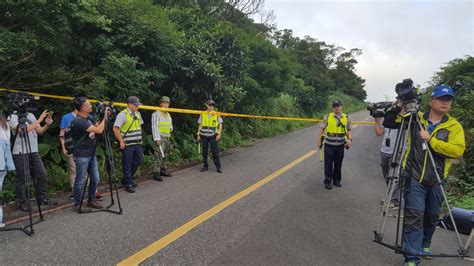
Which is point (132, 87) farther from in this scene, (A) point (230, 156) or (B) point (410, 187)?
(B) point (410, 187)

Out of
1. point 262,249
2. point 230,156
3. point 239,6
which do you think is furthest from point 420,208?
point 239,6

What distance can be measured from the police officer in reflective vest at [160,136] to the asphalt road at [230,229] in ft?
1.61

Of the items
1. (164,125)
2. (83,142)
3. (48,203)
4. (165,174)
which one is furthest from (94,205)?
(164,125)

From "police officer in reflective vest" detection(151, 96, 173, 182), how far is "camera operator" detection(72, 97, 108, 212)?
226 cm

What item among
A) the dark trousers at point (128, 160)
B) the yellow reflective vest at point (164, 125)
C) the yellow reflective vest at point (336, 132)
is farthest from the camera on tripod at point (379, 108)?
the yellow reflective vest at point (164, 125)

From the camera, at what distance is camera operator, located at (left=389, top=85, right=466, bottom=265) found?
392cm

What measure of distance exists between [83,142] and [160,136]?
280cm

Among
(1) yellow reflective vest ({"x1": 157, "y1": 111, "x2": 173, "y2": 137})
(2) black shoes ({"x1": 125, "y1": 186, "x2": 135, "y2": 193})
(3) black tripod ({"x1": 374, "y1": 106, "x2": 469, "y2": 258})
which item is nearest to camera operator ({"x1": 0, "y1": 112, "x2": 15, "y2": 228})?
(2) black shoes ({"x1": 125, "y1": 186, "x2": 135, "y2": 193})

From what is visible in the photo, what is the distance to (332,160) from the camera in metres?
7.78

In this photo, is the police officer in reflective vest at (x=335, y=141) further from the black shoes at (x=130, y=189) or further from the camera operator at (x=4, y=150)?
the camera operator at (x=4, y=150)

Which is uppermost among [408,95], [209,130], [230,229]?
[408,95]

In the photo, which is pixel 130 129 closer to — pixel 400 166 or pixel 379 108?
pixel 379 108

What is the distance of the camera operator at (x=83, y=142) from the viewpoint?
216 inches

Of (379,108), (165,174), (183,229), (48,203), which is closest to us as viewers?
(183,229)
